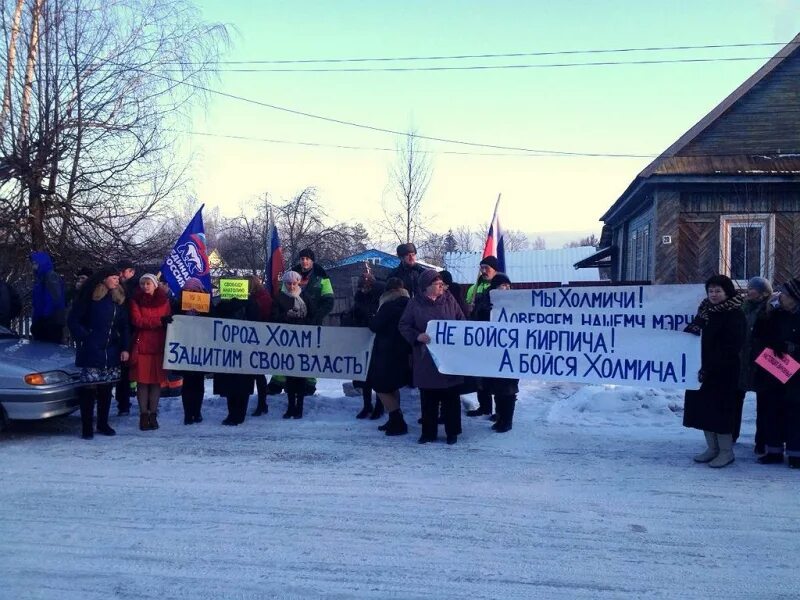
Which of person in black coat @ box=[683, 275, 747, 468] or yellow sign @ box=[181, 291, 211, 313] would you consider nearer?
person in black coat @ box=[683, 275, 747, 468]

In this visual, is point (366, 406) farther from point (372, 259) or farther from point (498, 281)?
point (372, 259)

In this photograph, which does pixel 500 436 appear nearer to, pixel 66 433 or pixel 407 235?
pixel 66 433

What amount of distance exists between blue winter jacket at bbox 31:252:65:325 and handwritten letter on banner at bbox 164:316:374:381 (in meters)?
2.06

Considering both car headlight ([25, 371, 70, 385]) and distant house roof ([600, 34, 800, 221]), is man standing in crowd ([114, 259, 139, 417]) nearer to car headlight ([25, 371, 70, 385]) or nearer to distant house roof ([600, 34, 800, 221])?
car headlight ([25, 371, 70, 385])

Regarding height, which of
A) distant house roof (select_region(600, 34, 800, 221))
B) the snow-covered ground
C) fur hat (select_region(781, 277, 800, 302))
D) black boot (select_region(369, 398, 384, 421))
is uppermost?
distant house roof (select_region(600, 34, 800, 221))

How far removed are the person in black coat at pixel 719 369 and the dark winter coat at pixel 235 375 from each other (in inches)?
204

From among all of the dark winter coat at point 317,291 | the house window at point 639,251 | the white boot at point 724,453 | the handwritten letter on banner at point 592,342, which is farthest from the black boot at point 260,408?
the house window at point 639,251

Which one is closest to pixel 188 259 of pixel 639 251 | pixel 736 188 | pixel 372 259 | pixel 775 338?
pixel 775 338

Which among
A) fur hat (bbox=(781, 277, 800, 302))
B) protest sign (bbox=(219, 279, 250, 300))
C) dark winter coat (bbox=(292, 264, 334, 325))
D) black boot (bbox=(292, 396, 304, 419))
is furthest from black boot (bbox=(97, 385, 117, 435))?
fur hat (bbox=(781, 277, 800, 302))

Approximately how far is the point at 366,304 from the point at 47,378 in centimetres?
384

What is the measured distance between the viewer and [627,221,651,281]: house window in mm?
18406

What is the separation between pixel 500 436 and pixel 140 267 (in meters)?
8.44

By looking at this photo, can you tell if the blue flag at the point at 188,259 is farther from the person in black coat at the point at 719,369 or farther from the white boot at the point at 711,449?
the white boot at the point at 711,449

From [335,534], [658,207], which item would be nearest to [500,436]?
[335,534]
